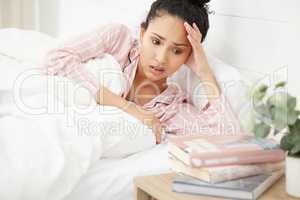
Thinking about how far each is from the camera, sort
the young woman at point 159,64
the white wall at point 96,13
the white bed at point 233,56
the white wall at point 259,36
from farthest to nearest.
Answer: the white wall at point 96,13 < the young woman at point 159,64 < the white wall at point 259,36 < the white bed at point 233,56

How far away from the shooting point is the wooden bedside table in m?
1.00

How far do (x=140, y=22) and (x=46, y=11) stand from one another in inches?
56.2

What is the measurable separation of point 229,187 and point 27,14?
2502 millimetres

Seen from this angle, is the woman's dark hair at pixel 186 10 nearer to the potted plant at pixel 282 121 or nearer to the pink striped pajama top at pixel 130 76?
the pink striped pajama top at pixel 130 76

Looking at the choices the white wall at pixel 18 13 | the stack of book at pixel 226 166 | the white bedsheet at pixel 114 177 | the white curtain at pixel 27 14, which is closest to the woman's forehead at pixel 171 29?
the white bedsheet at pixel 114 177

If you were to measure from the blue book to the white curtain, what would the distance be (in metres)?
2.23

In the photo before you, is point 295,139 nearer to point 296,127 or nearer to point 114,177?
→ point 296,127

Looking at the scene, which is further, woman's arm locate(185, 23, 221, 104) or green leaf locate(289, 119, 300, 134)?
woman's arm locate(185, 23, 221, 104)

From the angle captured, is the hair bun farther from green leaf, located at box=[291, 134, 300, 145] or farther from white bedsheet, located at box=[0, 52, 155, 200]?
green leaf, located at box=[291, 134, 300, 145]

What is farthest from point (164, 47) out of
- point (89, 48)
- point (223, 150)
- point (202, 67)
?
point (223, 150)

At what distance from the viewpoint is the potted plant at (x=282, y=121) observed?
36.9 inches

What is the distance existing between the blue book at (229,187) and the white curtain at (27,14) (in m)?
2.23

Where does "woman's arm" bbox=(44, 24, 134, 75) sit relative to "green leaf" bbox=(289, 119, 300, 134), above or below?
above

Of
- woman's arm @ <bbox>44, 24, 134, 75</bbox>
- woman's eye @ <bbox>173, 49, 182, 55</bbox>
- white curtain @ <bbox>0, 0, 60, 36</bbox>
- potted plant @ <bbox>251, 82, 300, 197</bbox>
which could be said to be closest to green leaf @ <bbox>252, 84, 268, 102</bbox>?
potted plant @ <bbox>251, 82, 300, 197</bbox>
